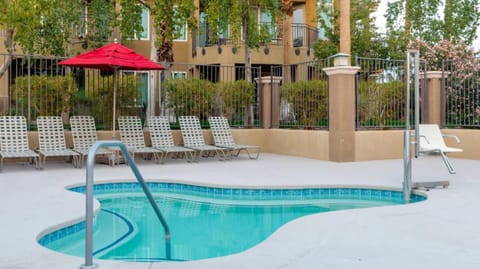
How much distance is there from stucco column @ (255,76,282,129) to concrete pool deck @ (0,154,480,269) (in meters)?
4.76

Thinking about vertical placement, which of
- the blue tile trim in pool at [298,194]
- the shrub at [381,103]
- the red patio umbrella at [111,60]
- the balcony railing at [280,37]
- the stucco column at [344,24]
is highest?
the balcony railing at [280,37]

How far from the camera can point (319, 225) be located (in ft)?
18.4

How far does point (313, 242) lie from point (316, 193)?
3819 millimetres

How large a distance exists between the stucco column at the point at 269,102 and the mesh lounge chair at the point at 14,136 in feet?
21.5

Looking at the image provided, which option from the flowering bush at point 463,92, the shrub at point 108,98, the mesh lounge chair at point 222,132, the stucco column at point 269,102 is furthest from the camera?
the stucco column at point 269,102

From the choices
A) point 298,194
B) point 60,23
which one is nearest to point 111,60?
point 298,194

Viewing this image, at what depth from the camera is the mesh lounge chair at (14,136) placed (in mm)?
11203

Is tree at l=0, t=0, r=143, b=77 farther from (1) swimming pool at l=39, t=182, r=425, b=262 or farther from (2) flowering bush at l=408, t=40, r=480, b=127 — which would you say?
(2) flowering bush at l=408, t=40, r=480, b=127

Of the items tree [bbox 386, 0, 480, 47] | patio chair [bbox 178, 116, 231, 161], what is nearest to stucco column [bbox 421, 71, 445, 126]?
patio chair [bbox 178, 116, 231, 161]

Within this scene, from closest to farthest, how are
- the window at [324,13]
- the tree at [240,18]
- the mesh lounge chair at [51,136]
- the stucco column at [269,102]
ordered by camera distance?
the mesh lounge chair at [51,136] < the stucco column at [269,102] < the tree at [240,18] < the window at [324,13]

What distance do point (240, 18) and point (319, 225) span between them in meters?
12.2

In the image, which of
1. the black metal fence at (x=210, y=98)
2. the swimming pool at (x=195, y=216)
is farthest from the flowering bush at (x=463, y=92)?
the swimming pool at (x=195, y=216)

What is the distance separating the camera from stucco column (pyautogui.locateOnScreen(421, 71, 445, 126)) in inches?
569

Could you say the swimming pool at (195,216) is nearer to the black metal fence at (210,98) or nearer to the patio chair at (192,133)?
the patio chair at (192,133)
